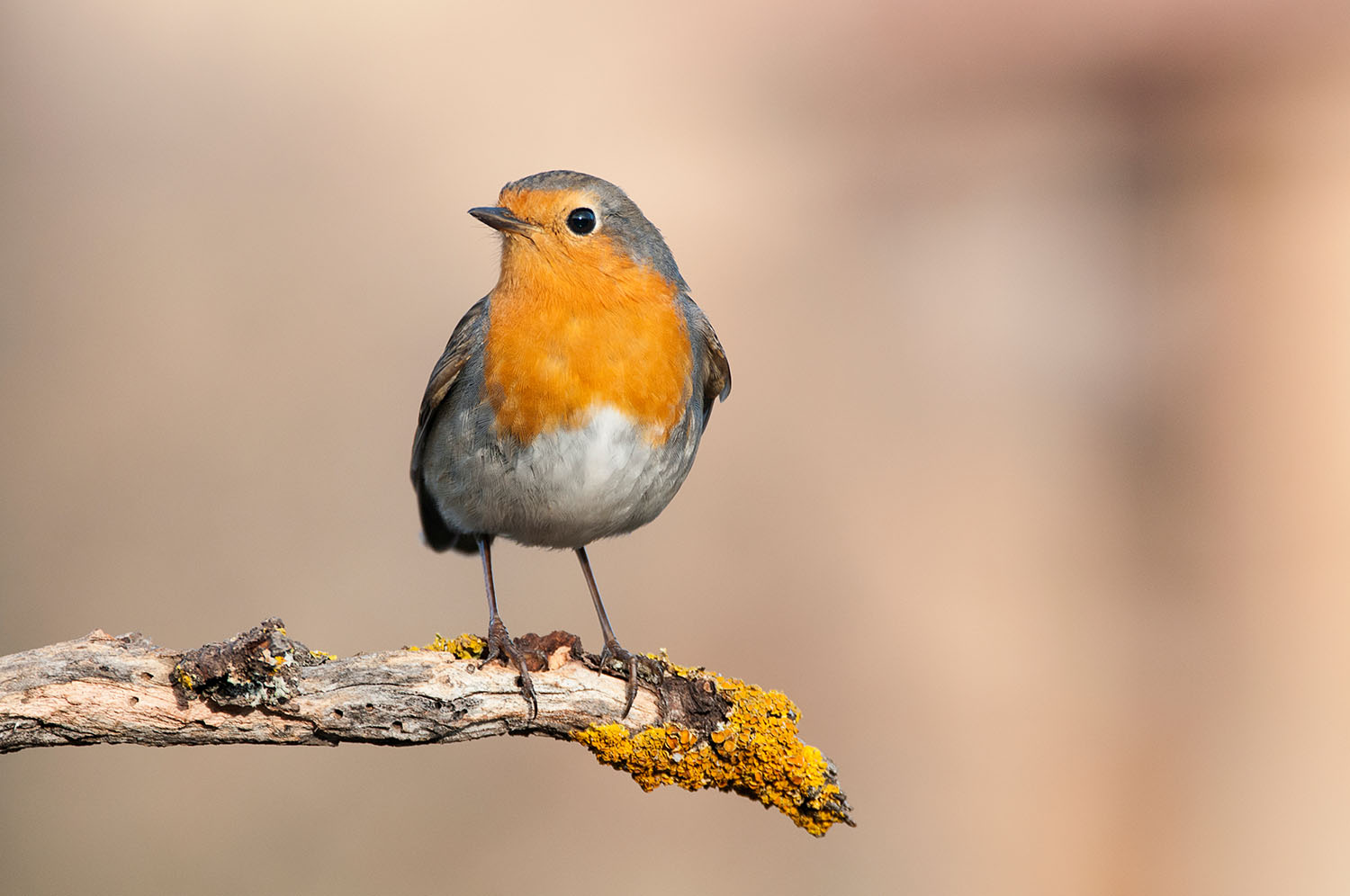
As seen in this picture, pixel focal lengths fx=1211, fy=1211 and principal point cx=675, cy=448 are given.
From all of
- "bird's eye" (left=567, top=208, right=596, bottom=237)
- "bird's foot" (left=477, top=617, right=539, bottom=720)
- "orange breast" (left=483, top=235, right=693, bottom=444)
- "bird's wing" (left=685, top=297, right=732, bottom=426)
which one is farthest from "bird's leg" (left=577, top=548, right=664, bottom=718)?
"bird's eye" (left=567, top=208, right=596, bottom=237)

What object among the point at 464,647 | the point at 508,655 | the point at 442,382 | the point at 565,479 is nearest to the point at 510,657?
the point at 508,655

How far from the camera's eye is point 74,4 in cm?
475

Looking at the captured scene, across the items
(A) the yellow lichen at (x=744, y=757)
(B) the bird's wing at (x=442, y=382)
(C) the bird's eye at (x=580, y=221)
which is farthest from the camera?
(B) the bird's wing at (x=442, y=382)

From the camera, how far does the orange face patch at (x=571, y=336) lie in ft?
9.07

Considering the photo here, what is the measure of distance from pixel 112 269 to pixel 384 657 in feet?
9.51

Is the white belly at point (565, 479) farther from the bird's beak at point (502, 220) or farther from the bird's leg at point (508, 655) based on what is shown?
the bird's beak at point (502, 220)

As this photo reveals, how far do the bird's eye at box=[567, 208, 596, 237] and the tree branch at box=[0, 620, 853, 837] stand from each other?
0.96 m

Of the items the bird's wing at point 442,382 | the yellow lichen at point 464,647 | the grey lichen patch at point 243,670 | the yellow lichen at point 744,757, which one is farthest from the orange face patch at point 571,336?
the grey lichen patch at point 243,670

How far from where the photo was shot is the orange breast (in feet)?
9.07

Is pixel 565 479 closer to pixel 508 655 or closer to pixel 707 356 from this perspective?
pixel 508 655

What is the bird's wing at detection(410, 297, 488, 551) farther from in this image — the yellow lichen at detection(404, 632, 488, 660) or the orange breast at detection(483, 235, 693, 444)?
the yellow lichen at detection(404, 632, 488, 660)

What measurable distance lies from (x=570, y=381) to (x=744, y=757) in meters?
0.92

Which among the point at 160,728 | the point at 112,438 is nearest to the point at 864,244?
the point at 112,438

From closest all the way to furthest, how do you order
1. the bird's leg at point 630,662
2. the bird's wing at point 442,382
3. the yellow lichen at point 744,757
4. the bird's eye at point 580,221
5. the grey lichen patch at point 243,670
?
the grey lichen patch at point 243,670
the yellow lichen at point 744,757
the bird's leg at point 630,662
the bird's eye at point 580,221
the bird's wing at point 442,382
